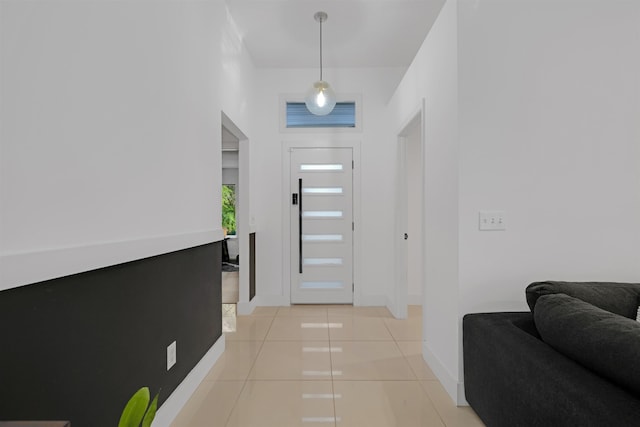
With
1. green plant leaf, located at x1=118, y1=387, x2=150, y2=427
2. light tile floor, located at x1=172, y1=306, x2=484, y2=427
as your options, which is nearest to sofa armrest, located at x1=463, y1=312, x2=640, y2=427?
light tile floor, located at x1=172, y1=306, x2=484, y2=427

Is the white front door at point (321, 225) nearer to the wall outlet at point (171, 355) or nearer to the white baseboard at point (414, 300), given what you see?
the white baseboard at point (414, 300)

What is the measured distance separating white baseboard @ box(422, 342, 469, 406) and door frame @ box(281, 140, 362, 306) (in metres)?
1.85

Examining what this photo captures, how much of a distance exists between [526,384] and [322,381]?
56.6 inches

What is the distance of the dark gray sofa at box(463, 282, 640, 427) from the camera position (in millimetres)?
1129

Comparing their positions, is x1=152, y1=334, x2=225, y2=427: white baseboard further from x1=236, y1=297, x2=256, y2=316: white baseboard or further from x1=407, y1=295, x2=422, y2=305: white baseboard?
x1=407, y1=295, x2=422, y2=305: white baseboard

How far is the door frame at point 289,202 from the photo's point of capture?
475 centimetres

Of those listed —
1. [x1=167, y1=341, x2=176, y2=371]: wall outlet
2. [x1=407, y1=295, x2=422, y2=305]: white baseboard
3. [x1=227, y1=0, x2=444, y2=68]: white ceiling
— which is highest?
[x1=227, y1=0, x2=444, y2=68]: white ceiling

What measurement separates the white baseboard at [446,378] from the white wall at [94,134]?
1.91m

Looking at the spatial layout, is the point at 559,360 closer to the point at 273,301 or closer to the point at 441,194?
the point at 441,194

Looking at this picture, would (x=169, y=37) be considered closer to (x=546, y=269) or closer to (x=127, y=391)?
(x=127, y=391)

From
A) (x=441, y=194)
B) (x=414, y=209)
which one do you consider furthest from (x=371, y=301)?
(x=441, y=194)

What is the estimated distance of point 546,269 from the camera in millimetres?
2256

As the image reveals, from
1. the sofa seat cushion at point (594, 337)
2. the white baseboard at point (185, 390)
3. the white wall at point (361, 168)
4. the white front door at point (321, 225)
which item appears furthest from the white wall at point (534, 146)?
the white front door at point (321, 225)

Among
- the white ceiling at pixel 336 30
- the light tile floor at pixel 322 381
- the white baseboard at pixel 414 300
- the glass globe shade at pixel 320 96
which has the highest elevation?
the white ceiling at pixel 336 30
